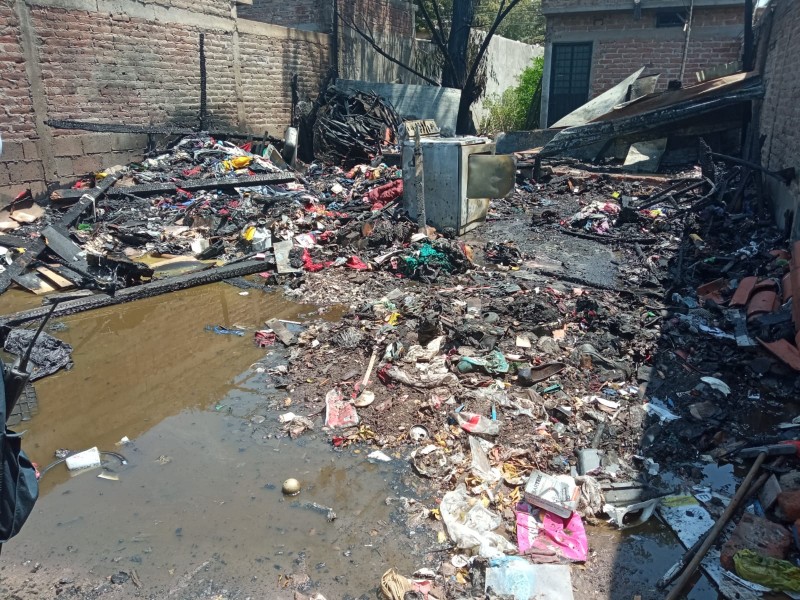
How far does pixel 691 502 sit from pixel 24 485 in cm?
315

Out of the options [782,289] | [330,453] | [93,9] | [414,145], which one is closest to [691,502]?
[330,453]

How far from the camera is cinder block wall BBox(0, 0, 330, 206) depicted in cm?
819

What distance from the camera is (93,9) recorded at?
901 centimetres

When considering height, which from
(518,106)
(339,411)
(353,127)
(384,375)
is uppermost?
(518,106)

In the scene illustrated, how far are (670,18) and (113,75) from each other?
43.5ft

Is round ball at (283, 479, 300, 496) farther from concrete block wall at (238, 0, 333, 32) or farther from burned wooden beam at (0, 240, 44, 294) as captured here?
concrete block wall at (238, 0, 333, 32)

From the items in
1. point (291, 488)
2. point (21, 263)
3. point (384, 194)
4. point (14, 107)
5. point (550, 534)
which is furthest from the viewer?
point (384, 194)

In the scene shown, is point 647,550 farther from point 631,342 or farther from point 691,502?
point 631,342

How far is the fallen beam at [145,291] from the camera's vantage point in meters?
5.43

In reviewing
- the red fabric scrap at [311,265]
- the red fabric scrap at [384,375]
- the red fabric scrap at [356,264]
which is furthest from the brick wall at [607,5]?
the red fabric scrap at [384,375]

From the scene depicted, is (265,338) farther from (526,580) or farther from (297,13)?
(297,13)

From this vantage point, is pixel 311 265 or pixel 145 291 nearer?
pixel 145 291

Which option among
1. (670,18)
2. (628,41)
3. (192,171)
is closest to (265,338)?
(192,171)

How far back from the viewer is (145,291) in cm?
614
